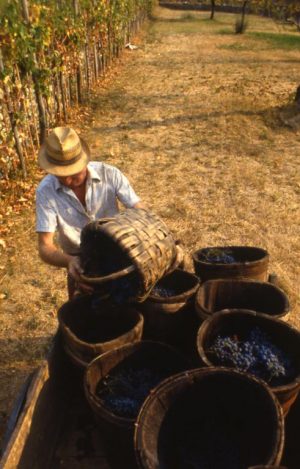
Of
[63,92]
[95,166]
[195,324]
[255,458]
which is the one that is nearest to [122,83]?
[63,92]

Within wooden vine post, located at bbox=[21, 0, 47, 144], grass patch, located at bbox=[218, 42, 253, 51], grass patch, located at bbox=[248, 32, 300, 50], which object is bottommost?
grass patch, located at bbox=[218, 42, 253, 51]

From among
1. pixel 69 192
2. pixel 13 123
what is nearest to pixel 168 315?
pixel 69 192

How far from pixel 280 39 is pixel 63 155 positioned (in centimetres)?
2736

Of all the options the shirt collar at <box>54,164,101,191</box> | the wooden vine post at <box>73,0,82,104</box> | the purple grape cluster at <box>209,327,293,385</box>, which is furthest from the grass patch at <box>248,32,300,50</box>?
the purple grape cluster at <box>209,327,293,385</box>

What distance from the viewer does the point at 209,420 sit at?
2066 millimetres

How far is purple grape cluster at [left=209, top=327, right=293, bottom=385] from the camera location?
2.14 metres

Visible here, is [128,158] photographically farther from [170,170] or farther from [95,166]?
[95,166]

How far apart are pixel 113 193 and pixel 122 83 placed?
42.8 ft

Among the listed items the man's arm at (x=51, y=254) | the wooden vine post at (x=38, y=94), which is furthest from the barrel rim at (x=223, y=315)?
the wooden vine post at (x=38, y=94)

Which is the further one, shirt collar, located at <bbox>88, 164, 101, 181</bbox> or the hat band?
shirt collar, located at <bbox>88, 164, 101, 181</bbox>

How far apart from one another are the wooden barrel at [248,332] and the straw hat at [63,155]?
152 cm

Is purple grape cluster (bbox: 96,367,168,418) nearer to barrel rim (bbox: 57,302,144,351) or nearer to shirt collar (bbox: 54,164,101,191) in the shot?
barrel rim (bbox: 57,302,144,351)

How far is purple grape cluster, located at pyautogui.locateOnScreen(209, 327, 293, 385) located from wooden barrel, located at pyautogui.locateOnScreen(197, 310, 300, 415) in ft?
0.05

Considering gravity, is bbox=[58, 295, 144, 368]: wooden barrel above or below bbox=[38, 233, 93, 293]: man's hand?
below
